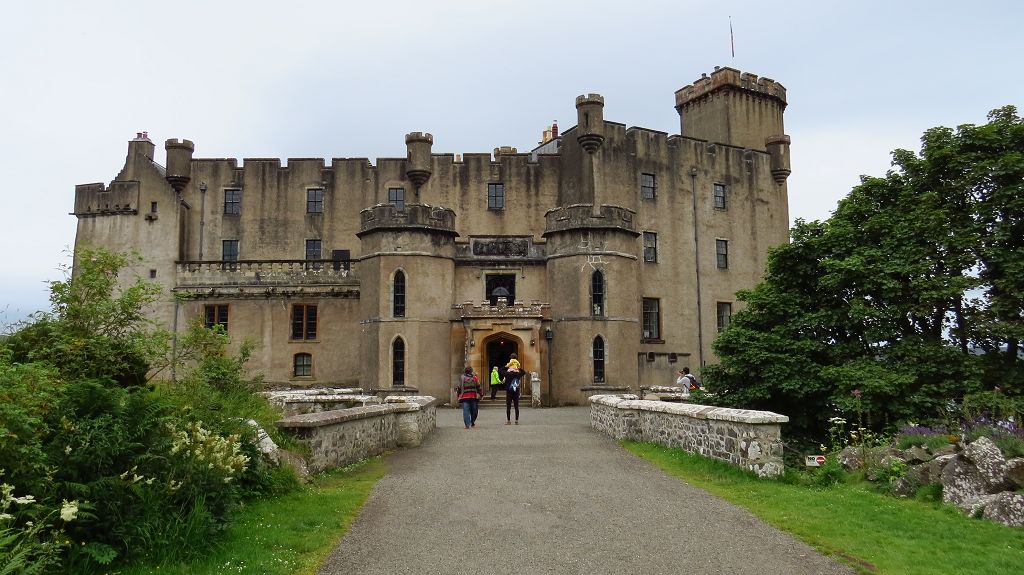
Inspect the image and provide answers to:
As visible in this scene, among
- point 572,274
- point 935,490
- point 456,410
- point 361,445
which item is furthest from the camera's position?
point 572,274

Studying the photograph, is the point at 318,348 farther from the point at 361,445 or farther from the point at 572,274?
the point at 361,445

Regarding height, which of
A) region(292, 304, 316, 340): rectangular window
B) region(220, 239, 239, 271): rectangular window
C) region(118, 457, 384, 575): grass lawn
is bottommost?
region(118, 457, 384, 575): grass lawn

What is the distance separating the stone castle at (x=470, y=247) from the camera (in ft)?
94.4

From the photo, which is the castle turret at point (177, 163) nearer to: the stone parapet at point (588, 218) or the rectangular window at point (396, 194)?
the rectangular window at point (396, 194)

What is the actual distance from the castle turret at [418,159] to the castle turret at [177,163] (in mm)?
10455

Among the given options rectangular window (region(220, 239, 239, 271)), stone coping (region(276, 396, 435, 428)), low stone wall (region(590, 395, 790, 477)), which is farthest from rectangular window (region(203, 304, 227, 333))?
low stone wall (region(590, 395, 790, 477))

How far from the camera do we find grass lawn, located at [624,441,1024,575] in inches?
284

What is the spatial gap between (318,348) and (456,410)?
28.0 feet

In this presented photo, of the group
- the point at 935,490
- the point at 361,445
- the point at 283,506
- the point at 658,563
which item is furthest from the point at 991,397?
the point at 283,506

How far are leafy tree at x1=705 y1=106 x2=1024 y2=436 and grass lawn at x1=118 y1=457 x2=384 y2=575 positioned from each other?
34.9ft

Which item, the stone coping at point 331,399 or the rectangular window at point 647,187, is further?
the rectangular window at point 647,187

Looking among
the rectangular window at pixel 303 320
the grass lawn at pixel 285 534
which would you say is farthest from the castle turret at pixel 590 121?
the grass lawn at pixel 285 534

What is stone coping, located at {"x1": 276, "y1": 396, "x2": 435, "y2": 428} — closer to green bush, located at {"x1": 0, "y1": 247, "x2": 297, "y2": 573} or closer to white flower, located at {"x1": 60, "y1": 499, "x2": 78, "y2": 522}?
green bush, located at {"x1": 0, "y1": 247, "x2": 297, "y2": 573}

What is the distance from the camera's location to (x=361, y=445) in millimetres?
13875
